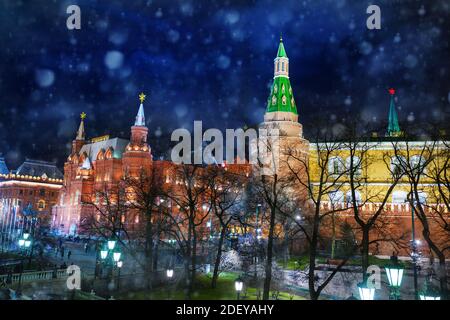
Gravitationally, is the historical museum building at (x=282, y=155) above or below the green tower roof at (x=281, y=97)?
below

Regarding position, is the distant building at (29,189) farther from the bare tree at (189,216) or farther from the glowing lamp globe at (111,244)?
the glowing lamp globe at (111,244)

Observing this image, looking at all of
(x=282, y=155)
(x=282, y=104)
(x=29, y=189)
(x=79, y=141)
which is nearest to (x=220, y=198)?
(x=282, y=155)

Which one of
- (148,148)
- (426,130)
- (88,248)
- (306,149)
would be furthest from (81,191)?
(426,130)

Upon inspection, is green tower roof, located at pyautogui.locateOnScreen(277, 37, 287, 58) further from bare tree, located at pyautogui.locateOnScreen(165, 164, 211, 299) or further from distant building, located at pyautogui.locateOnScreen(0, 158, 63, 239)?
distant building, located at pyautogui.locateOnScreen(0, 158, 63, 239)

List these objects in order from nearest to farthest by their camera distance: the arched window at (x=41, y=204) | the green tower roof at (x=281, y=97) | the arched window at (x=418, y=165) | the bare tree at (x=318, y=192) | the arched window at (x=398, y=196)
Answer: the bare tree at (x=318, y=192) < the arched window at (x=418, y=165) < the arched window at (x=398, y=196) < the green tower roof at (x=281, y=97) < the arched window at (x=41, y=204)

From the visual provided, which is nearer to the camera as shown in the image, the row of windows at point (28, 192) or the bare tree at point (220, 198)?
the bare tree at point (220, 198)

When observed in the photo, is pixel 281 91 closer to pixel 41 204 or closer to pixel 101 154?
pixel 101 154

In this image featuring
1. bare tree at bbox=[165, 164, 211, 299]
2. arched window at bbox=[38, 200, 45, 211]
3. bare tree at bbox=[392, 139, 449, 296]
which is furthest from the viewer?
arched window at bbox=[38, 200, 45, 211]

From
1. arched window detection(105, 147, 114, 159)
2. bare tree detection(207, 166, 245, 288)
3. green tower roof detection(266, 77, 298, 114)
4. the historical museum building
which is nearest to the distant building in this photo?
the historical museum building

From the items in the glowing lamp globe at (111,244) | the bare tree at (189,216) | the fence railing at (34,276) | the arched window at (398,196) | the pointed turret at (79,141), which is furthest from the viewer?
the pointed turret at (79,141)

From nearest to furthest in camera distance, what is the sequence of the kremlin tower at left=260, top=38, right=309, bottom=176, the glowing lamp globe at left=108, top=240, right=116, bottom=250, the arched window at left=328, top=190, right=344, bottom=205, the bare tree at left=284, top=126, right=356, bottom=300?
1. the bare tree at left=284, top=126, right=356, bottom=300
2. the glowing lamp globe at left=108, top=240, right=116, bottom=250
3. the arched window at left=328, top=190, right=344, bottom=205
4. the kremlin tower at left=260, top=38, right=309, bottom=176

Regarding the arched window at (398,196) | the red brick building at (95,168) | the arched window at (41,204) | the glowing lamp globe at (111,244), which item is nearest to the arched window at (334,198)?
the arched window at (398,196)
